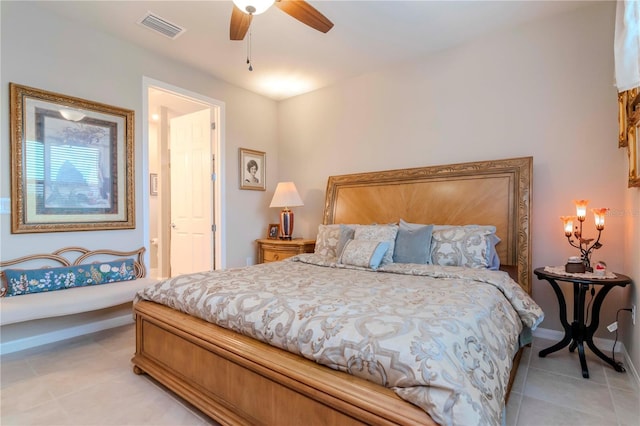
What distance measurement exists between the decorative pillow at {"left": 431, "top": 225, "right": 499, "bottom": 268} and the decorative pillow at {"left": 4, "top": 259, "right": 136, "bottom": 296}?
302 cm

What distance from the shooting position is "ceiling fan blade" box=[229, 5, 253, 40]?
212 cm

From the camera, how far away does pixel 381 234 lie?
2908mm

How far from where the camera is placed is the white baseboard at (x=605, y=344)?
2.12 metres

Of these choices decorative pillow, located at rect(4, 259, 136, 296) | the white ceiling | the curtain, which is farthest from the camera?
the white ceiling

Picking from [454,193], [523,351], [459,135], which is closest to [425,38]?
[459,135]

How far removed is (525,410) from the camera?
1.79 meters

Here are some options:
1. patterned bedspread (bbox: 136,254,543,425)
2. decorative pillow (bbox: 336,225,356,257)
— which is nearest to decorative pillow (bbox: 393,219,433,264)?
patterned bedspread (bbox: 136,254,543,425)

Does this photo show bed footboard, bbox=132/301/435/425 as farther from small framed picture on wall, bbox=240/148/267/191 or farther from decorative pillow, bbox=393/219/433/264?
small framed picture on wall, bbox=240/148/267/191

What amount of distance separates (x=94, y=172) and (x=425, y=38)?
3541 mm

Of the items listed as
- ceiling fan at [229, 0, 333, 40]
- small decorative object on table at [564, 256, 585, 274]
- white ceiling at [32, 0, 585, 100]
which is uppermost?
white ceiling at [32, 0, 585, 100]

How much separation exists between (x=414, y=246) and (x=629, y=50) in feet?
5.86

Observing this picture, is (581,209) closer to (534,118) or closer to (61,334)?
(534,118)

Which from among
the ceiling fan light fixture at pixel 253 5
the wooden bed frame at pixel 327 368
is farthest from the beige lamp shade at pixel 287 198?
the ceiling fan light fixture at pixel 253 5

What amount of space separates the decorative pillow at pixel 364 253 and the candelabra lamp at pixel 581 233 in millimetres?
1388
